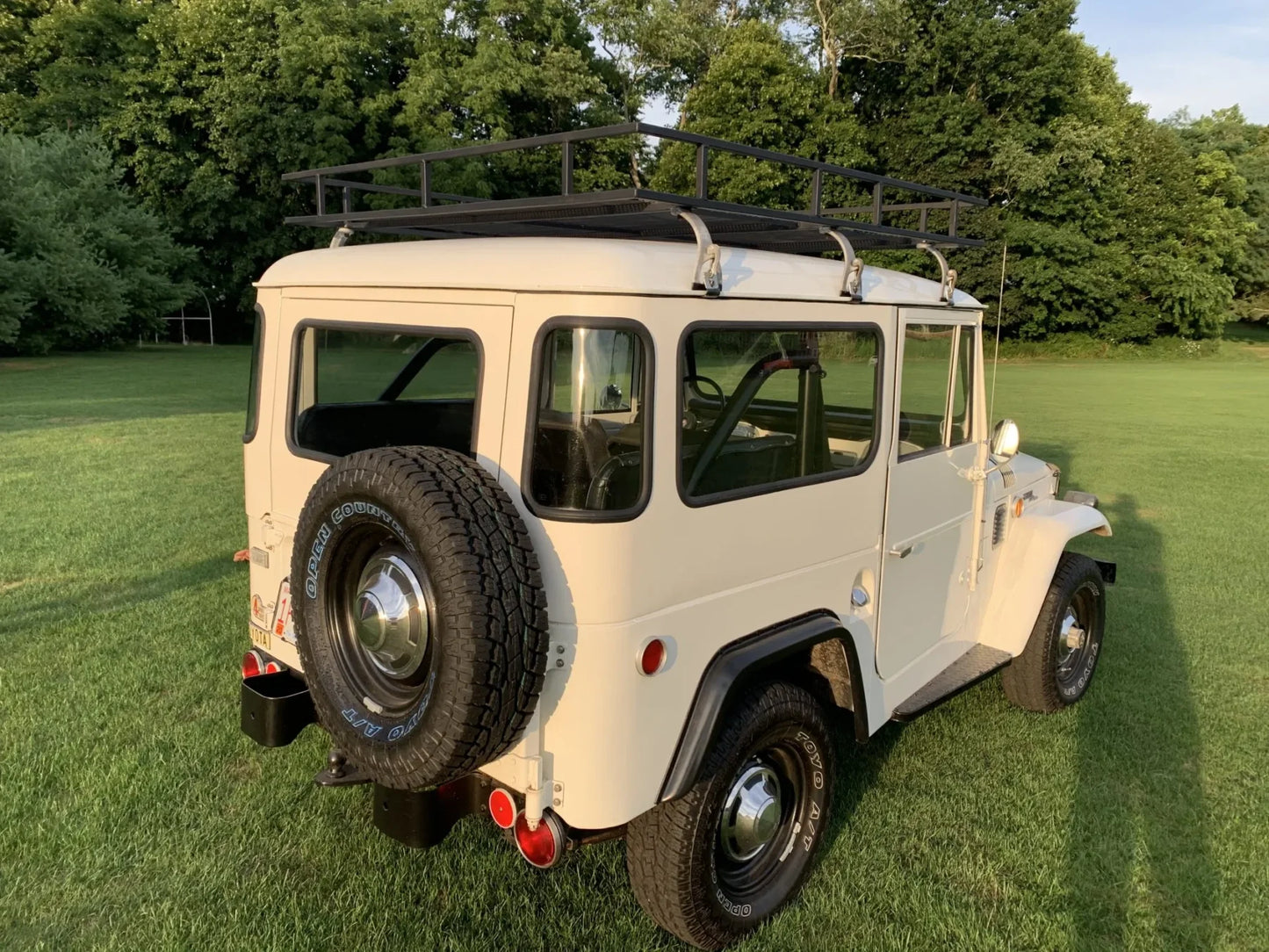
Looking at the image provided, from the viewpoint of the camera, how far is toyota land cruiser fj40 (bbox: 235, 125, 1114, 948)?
249 cm

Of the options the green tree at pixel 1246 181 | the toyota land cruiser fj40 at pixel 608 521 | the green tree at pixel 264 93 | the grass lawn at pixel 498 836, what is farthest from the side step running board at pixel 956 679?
the green tree at pixel 1246 181

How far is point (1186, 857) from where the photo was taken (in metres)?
3.63

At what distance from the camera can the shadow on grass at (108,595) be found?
579 centimetres

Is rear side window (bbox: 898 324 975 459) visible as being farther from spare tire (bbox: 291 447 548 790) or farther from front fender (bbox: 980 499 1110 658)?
spare tire (bbox: 291 447 548 790)

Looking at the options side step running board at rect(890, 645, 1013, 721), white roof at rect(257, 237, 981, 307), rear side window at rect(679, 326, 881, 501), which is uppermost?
white roof at rect(257, 237, 981, 307)

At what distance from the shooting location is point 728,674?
277cm

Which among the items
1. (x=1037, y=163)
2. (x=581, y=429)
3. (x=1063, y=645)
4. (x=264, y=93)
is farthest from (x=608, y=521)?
(x=1037, y=163)

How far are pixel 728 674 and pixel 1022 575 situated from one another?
2.33 m

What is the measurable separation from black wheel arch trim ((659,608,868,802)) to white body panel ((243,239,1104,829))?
0.03m

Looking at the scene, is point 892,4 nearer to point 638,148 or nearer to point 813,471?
point 638,148

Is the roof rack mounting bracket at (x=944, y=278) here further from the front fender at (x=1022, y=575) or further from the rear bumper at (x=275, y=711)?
the rear bumper at (x=275, y=711)

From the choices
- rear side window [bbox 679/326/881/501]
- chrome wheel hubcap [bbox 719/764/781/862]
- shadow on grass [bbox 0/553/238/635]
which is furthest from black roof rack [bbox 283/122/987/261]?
shadow on grass [bbox 0/553/238/635]

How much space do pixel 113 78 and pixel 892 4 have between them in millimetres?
29005

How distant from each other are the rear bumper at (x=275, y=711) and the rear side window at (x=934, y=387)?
2.36 m
